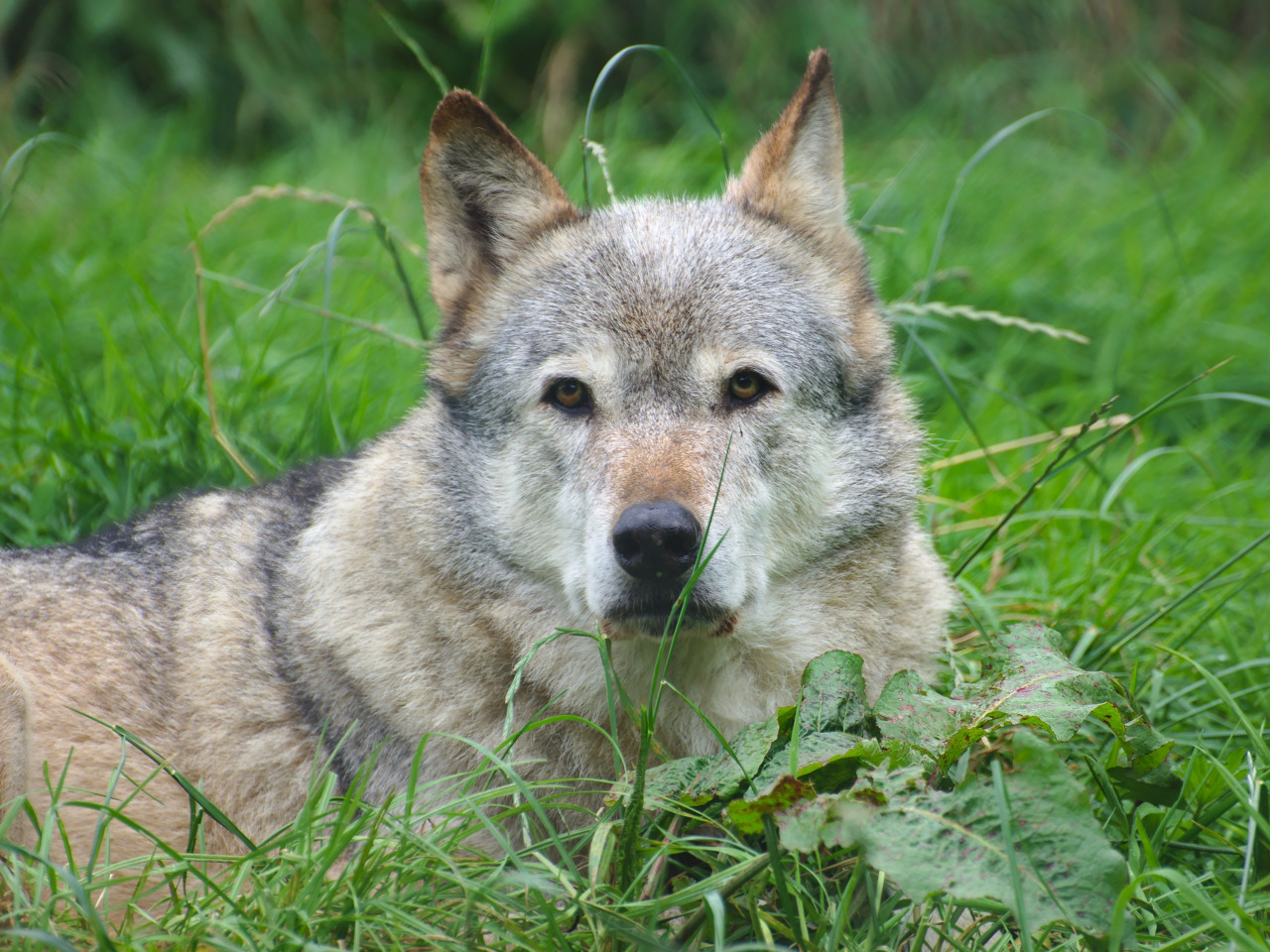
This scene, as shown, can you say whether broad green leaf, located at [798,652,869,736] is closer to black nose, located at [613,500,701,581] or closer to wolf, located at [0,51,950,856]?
wolf, located at [0,51,950,856]

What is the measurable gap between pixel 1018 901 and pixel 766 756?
695 mm

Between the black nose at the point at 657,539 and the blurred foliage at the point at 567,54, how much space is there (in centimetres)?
619

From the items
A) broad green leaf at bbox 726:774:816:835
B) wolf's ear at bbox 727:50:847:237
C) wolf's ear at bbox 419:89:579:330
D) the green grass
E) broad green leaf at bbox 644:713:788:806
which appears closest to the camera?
broad green leaf at bbox 726:774:816:835

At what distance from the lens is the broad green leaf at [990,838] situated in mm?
2043

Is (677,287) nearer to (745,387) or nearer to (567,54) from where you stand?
(745,387)

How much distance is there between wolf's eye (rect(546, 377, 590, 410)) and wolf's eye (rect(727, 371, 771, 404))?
0.42 m

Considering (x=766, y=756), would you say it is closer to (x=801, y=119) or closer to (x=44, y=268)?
(x=801, y=119)

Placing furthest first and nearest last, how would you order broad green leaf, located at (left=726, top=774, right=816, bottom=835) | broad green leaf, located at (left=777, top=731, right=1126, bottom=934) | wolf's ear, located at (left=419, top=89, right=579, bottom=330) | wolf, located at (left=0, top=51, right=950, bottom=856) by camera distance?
wolf's ear, located at (left=419, top=89, right=579, bottom=330) < wolf, located at (left=0, top=51, right=950, bottom=856) < broad green leaf, located at (left=726, top=774, right=816, bottom=835) < broad green leaf, located at (left=777, top=731, right=1126, bottom=934)

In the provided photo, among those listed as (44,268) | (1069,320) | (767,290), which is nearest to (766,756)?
(767,290)

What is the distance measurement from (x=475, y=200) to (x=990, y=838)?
239 cm

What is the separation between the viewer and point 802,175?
3.48 metres

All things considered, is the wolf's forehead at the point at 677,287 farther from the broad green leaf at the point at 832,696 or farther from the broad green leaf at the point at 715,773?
the broad green leaf at the point at 715,773

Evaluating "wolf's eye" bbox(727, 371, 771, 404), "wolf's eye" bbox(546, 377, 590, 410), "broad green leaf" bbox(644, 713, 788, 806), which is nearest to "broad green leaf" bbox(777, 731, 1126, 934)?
"broad green leaf" bbox(644, 713, 788, 806)

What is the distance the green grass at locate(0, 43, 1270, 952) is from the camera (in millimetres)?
2381
